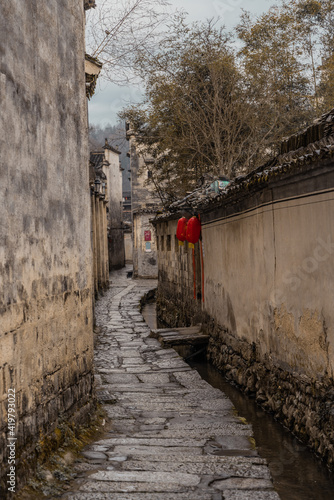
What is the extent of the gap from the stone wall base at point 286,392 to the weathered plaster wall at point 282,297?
1 centimetres

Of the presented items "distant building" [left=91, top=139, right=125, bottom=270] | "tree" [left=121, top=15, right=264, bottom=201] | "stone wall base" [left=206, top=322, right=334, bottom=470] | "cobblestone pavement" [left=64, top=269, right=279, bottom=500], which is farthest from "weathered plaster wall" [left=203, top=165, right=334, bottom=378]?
"distant building" [left=91, top=139, right=125, bottom=270]

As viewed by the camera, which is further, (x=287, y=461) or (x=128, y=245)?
(x=128, y=245)

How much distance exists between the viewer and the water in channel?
5.62 meters

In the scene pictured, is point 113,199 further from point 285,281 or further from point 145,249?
point 285,281

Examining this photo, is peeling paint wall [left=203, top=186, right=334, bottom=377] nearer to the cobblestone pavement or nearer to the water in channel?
the water in channel

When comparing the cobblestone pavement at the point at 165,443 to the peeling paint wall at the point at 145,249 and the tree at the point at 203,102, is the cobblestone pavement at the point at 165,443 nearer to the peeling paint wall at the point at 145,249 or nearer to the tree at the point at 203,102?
the tree at the point at 203,102

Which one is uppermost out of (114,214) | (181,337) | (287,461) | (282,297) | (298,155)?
(114,214)

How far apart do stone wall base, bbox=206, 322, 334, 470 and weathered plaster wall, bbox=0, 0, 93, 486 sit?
8.52 feet

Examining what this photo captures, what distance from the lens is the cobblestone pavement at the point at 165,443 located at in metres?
4.63

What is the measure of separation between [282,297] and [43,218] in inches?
149

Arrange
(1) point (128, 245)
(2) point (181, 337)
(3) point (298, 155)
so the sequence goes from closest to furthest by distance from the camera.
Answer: (3) point (298, 155)
(2) point (181, 337)
(1) point (128, 245)

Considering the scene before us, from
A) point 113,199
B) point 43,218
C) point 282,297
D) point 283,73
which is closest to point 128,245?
point 113,199

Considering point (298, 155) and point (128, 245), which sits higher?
point (298, 155)

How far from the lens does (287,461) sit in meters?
6.50
